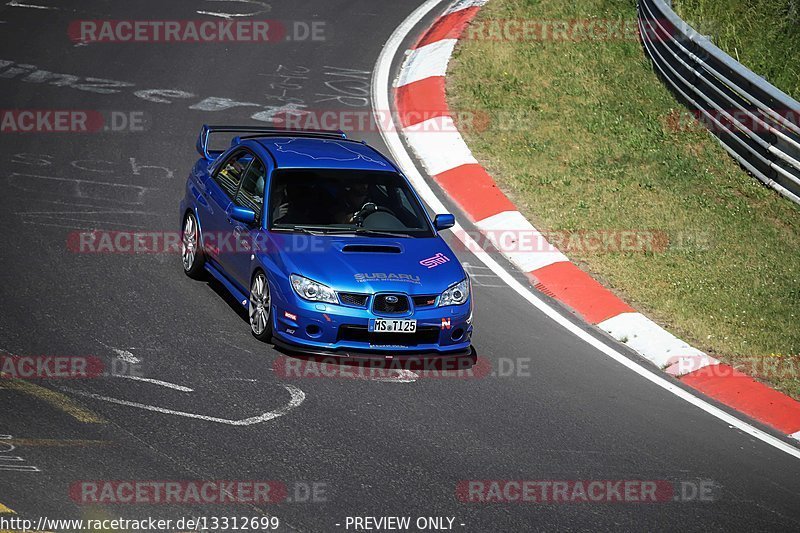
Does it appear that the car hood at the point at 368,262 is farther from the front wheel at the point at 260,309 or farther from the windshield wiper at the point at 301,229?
the front wheel at the point at 260,309

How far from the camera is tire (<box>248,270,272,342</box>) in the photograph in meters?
8.98

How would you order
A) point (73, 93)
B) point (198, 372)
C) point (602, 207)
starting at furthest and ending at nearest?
1. point (73, 93)
2. point (602, 207)
3. point (198, 372)

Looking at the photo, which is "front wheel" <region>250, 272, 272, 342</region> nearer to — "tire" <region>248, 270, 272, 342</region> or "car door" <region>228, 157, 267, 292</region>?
"tire" <region>248, 270, 272, 342</region>

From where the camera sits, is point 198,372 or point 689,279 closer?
point 198,372

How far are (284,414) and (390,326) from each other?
1278 millimetres

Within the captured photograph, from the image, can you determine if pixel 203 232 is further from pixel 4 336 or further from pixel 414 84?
pixel 414 84

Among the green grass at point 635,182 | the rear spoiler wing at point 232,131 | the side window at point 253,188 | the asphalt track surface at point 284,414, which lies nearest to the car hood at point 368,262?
the side window at point 253,188

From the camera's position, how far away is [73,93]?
1441 cm

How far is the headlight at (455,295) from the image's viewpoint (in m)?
8.99

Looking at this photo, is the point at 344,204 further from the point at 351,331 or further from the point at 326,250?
the point at 351,331

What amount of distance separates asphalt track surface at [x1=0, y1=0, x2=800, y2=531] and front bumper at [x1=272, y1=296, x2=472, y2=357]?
27 centimetres

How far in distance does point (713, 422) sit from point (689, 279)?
9.13 ft

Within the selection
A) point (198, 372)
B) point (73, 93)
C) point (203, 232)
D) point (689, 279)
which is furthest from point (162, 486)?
point (73, 93)

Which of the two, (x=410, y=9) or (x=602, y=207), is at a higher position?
(x=410, y=9)
